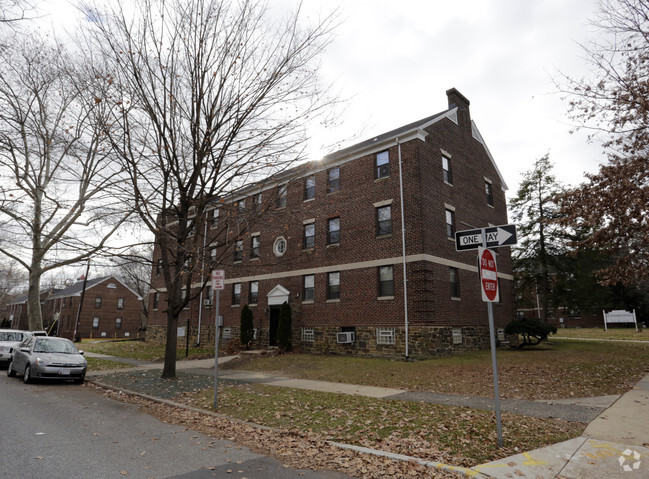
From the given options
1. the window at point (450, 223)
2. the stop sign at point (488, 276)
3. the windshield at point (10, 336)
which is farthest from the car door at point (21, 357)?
the window at point (450, 223)

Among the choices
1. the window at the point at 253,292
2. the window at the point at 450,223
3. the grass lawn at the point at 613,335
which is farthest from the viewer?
the grass lawn at the point at 613,335

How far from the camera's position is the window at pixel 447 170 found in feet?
68.4

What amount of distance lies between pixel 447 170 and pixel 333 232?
685cm

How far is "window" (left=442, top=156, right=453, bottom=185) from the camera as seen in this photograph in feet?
68.4

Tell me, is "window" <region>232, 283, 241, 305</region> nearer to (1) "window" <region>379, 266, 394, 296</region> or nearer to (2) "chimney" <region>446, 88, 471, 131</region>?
(1) "window" <region>379, 266, 394, 296</region>

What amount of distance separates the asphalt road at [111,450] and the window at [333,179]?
15.1 m

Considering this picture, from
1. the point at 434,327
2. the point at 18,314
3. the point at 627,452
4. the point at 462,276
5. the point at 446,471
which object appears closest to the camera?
the point at 446,471

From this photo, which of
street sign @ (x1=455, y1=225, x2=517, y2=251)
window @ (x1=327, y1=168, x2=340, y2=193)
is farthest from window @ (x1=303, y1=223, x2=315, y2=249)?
street sign @ (x1=455, y1=225, x2=517, y2=251)

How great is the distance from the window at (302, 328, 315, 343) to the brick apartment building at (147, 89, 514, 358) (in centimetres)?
5

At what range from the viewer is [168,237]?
12602mm

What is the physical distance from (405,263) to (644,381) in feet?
29.4

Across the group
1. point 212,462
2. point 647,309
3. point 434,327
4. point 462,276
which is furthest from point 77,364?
point 647,309

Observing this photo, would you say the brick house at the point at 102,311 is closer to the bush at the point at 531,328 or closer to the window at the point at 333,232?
the window at the point at 333,232

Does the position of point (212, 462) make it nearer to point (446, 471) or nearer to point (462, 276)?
point (446, 471)
